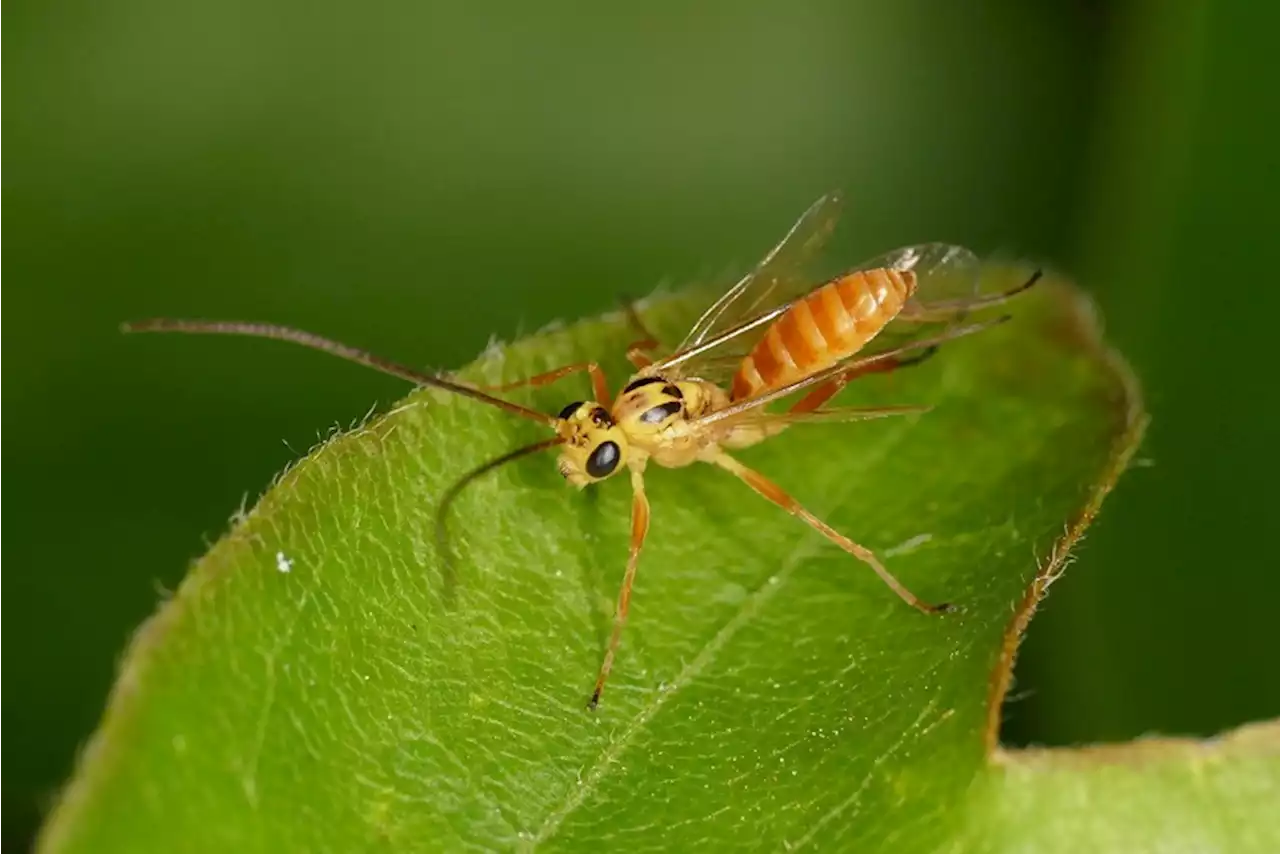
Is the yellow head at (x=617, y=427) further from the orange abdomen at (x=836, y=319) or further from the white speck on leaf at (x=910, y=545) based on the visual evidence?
the white speck on leaf at (x=910, y=545)

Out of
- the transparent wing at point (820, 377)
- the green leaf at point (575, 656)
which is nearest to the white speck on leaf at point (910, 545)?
the green leaf at point (575, 656)

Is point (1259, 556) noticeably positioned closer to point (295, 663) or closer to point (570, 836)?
point (570, 836)

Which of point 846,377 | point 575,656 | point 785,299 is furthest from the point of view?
point 785,299

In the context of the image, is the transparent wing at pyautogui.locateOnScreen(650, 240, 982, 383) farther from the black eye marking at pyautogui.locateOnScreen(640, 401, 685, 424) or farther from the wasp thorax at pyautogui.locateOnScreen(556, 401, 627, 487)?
the wasp thorax at pyautogui.locateOnScreen(556, 401, 627, 487)

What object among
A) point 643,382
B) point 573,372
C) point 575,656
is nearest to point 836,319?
point 643,382

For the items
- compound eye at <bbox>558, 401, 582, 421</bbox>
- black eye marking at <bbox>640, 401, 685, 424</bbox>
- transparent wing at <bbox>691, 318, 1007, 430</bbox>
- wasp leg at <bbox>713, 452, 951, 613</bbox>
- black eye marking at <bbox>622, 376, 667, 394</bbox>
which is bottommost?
wasp leg at <bbox>713, 452, 951, 613</bbox>

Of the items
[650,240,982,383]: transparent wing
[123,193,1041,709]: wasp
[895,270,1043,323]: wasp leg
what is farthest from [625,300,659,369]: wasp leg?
[895,270,1043,323]: wasp leg

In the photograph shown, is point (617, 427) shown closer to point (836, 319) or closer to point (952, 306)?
point (836, 319)
